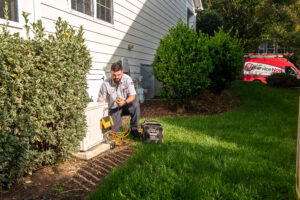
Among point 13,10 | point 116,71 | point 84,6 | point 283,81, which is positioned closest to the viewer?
point 13,10

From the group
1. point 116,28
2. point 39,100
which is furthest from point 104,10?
point 39,100

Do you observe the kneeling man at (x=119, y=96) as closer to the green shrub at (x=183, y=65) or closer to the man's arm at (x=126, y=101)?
the man's arm at (x=126, y=101)

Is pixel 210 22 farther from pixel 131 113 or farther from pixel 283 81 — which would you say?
pixel 131 113

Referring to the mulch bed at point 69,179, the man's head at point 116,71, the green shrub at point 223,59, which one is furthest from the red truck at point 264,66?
the mulch bed at point 69,179

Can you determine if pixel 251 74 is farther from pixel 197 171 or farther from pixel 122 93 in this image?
pixel 197 171

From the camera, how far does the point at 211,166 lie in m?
2.83

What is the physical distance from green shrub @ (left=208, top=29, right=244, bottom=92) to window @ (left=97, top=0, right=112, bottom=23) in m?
3.47

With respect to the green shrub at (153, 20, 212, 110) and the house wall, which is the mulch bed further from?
the green shrub at (153, 20, 212, 110)

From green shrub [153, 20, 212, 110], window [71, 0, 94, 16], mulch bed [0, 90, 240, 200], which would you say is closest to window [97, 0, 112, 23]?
window [71, 0, 94, 16]

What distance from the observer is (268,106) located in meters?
7.53

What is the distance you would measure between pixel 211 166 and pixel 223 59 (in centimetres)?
629

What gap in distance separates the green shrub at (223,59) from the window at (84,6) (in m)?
4.13

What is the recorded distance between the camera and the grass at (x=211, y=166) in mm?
2258

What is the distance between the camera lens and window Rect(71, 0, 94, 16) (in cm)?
507
